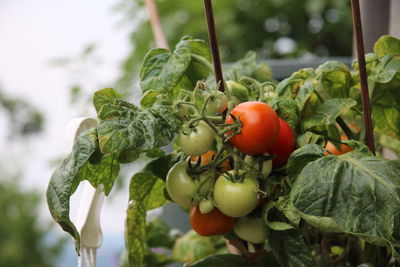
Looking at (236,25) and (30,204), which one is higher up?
(236,25)

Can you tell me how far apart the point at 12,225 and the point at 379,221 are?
8.27 ft

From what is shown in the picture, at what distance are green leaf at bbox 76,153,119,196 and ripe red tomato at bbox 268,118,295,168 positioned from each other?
12cm

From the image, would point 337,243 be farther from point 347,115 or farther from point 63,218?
point 63,218

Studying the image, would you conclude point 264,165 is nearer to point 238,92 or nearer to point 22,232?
point 238,92

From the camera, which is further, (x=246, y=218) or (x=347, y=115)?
(x=347, y=115)

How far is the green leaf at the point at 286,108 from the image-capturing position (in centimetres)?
47

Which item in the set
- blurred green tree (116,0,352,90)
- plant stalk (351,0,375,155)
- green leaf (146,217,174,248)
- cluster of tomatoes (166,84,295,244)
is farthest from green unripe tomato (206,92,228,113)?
blurred green tree (116,0,352,90)

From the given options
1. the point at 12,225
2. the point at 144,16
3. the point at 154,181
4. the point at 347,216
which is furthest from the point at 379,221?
the point at 12,225

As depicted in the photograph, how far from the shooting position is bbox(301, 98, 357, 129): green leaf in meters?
0.47

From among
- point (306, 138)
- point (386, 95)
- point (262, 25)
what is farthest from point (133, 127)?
point (262, 25)

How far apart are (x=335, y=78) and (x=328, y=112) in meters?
0.08

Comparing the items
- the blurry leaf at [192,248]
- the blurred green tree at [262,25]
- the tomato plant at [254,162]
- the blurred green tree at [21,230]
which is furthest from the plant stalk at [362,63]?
A: the blurred green tree at [21,230]

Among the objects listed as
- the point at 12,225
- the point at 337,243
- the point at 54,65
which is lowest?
the point at 12,225

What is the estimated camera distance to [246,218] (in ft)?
1.48
